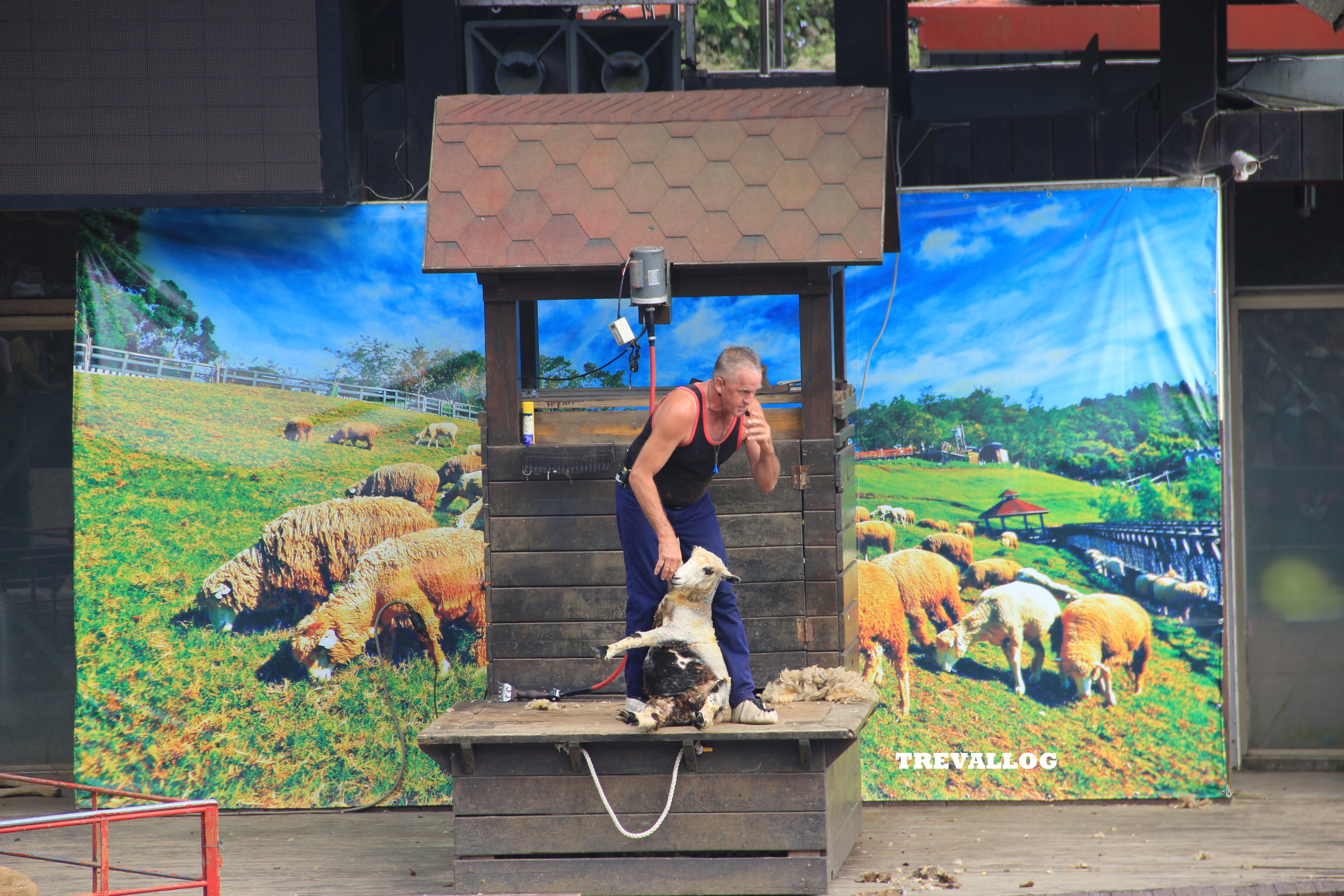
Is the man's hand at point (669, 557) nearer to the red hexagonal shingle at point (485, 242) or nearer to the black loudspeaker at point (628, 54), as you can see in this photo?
the red hexagonal shingle at point (485, 242)

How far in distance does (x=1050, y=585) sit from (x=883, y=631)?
0.91 m

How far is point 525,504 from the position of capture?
19.3 feet

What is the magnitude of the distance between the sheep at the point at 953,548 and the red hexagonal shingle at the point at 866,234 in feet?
Answer: 6.97

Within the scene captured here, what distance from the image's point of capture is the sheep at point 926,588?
7109 millimetres

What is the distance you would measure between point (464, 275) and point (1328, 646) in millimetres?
5397

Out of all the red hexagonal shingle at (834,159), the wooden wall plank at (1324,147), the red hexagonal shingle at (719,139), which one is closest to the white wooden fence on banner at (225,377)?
the red hexagonal shingle at (719,139)

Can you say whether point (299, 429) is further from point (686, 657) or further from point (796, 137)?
point (796, 137)

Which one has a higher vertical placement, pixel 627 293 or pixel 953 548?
pixel 627 293

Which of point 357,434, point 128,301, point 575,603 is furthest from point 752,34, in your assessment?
point 575,603

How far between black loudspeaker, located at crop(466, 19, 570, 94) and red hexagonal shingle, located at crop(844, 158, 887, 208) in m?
1.84

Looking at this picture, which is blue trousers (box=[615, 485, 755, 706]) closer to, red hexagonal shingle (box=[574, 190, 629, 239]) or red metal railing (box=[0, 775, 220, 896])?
red hexagonal shingle (box=[574, 190, 629, 239])

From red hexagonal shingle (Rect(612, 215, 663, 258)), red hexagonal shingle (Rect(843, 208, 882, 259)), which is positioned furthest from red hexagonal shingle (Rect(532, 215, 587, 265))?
red hexagonal shingle (Rect(843, 208, 882, 259))

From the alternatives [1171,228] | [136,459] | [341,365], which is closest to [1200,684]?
[1171,228]

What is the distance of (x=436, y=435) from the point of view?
284 inches
